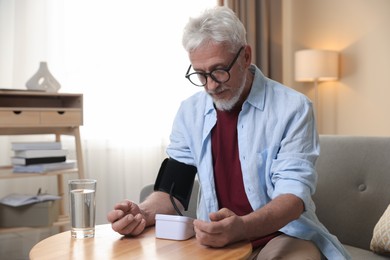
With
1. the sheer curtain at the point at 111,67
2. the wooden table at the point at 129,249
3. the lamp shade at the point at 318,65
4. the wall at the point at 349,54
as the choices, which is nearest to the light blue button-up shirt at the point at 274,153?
the wooden table at the point at 129,249

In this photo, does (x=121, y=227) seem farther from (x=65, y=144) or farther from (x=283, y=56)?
(x=283, y=56)

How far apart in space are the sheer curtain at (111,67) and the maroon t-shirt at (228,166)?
64.0 inches

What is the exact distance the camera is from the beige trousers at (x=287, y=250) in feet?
4.20

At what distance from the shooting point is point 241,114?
Result: 1.54 m

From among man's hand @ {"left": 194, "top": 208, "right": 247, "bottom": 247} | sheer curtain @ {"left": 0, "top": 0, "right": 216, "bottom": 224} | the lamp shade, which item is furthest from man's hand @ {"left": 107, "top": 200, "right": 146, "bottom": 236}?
the lamp shade

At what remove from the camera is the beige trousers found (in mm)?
1279

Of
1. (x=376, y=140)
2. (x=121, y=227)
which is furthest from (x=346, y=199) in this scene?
(x=121, y=227)

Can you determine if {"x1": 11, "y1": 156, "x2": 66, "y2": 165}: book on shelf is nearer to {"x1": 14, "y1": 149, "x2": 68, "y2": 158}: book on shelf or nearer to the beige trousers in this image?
{"x1": 14, "y1": 149, "x2": 68, "y2": 158}: book on shelf

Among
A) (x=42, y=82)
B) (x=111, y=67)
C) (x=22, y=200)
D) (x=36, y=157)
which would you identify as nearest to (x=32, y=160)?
(x=36, y=157)

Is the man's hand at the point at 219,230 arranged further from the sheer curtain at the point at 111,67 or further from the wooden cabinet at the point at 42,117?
the sheer curtain at the point at 111,67

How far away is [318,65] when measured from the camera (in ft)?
11.6

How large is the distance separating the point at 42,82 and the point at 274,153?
60.9 inches

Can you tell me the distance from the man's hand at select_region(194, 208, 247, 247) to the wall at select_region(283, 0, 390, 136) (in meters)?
2.65

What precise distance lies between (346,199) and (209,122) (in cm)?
80
